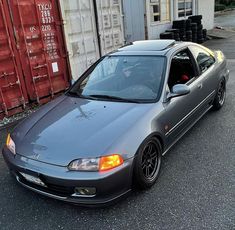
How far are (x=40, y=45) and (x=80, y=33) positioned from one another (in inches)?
57.9

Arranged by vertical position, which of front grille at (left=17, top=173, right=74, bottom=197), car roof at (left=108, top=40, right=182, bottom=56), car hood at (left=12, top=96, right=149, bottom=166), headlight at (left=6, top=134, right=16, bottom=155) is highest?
car roof at (left=108, top=40, right=182, bottom=56)

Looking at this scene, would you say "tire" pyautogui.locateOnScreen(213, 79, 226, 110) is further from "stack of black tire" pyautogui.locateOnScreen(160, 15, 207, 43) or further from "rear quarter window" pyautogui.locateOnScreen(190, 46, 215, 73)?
"stack of black tire" pyautogui.locateOnScreen(160, 15, 207, 43)

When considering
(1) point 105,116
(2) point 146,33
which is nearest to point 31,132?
(1) point 105,116

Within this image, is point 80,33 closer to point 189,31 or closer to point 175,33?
point 175,33

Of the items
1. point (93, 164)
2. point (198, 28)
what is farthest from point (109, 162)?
point (198, 28)

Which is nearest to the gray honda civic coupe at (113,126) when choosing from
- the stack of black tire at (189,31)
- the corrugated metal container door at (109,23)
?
the corrugated metal container door at (109,23)

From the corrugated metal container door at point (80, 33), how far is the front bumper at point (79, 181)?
511 centimetres

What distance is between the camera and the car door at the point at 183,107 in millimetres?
3699

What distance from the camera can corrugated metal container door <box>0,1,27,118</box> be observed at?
6000mm

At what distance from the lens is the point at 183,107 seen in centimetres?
Answer: 405

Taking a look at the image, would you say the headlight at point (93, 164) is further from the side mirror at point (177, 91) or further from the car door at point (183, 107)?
the side mirror at point (177, 91)

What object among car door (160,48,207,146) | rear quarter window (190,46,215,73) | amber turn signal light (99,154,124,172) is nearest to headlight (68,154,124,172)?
amber turn signal light (99,154,124,172)

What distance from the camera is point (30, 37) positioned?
651 centimetres

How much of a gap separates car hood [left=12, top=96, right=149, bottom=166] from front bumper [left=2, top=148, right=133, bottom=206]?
0.09 meters
